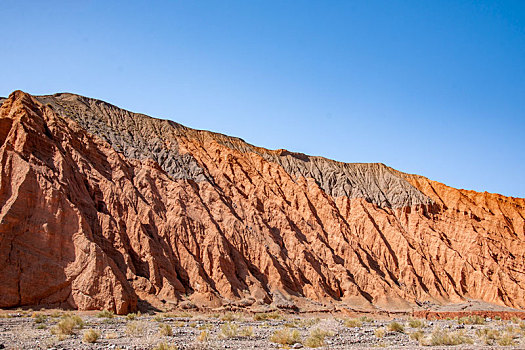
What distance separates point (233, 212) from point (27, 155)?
28.2 metres

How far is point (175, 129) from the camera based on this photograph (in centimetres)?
7606

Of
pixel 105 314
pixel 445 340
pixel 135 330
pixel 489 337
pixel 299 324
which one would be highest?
pixel 445 340

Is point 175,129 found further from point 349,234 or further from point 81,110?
point 349,234

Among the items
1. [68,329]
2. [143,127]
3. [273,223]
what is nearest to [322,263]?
[273,223]

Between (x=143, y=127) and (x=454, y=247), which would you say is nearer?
(x=143, y=127)

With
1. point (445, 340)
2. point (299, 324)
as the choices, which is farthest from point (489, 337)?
point (299, 324)

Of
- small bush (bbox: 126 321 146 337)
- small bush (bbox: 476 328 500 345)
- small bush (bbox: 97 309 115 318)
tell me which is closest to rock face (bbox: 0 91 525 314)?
small bush (bbox: 97 309 115 318)

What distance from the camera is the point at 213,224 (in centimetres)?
5588

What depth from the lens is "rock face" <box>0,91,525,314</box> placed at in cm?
3691

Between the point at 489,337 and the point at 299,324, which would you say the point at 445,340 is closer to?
the point at 489,337

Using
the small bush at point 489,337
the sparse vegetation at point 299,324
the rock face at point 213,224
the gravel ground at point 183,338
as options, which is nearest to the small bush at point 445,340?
the gravel ground at point 183,338

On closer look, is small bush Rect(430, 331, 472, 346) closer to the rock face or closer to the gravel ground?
the gravel ground

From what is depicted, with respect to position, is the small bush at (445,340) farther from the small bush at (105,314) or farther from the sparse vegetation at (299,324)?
the small bush at (105,314)

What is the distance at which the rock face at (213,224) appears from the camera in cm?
3691
